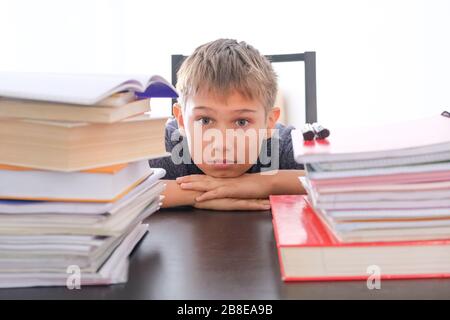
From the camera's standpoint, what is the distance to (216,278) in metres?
0.50

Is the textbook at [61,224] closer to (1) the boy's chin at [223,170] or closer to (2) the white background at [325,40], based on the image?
(1) the boy's chin at [223,170]

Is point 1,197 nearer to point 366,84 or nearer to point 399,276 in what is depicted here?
point 399,276

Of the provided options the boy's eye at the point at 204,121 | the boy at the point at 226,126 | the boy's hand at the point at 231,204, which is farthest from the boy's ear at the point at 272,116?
the boy's hand at the point at 231,204

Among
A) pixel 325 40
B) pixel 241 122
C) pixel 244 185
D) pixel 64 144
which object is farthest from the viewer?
pixel 325 40

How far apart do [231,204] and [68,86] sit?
47 cm

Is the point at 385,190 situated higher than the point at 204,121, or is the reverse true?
the point at 204,121

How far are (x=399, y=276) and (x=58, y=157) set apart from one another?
0.38 m

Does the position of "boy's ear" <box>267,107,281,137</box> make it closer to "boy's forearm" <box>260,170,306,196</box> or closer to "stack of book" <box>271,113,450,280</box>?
"boy's forearm" <box>260,170,306,196</box>

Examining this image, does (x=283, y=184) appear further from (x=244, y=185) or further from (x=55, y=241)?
(x=55, y=241)

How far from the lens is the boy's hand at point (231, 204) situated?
895mm

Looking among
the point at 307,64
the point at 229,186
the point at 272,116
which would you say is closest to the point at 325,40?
the point at 307,64

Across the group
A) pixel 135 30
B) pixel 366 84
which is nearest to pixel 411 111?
pixel 366 84

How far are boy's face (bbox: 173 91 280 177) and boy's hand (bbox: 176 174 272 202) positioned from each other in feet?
0.34

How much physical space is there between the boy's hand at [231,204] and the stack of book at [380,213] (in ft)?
1.28
